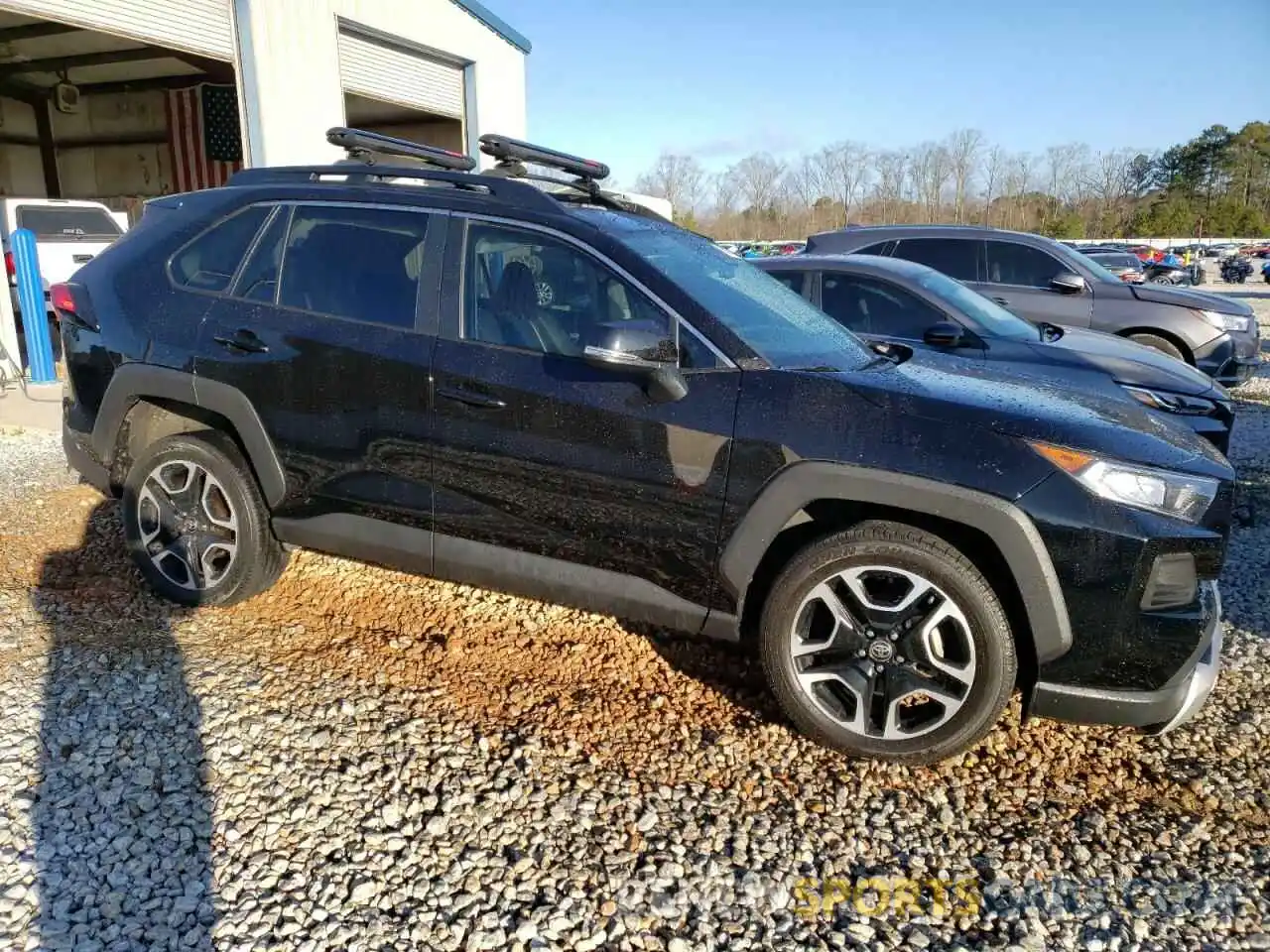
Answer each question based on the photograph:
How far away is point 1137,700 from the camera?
2637 millimetres

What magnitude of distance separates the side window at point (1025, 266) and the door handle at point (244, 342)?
23.5 feet

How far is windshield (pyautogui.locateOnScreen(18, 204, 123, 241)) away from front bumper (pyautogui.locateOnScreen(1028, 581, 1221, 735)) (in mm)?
13541

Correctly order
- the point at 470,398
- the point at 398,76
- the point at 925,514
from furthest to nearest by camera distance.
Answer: the point at 398,76
the point at 470,398
the point at 925,514

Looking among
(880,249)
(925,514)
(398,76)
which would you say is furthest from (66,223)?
(925,514)

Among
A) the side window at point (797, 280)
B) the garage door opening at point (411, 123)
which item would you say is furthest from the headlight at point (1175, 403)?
the garage door opening at point (411, 123)

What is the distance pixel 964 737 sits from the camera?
2.77 metres

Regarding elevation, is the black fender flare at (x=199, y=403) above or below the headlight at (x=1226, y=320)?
below

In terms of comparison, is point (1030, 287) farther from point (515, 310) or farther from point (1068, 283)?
point (515, 310)

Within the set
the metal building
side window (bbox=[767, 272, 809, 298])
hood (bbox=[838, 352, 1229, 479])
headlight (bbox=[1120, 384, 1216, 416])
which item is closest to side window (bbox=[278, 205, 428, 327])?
hood (bbox=[838, 352, 1229, 479])

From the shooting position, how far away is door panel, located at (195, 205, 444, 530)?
3.36 meters

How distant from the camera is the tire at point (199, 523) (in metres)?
3.74

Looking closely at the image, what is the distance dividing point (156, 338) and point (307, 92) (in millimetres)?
8314

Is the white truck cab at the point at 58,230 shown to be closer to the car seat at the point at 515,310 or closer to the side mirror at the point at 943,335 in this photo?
the car seat at the point at 515,310

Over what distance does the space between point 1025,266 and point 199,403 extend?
25.0ft
